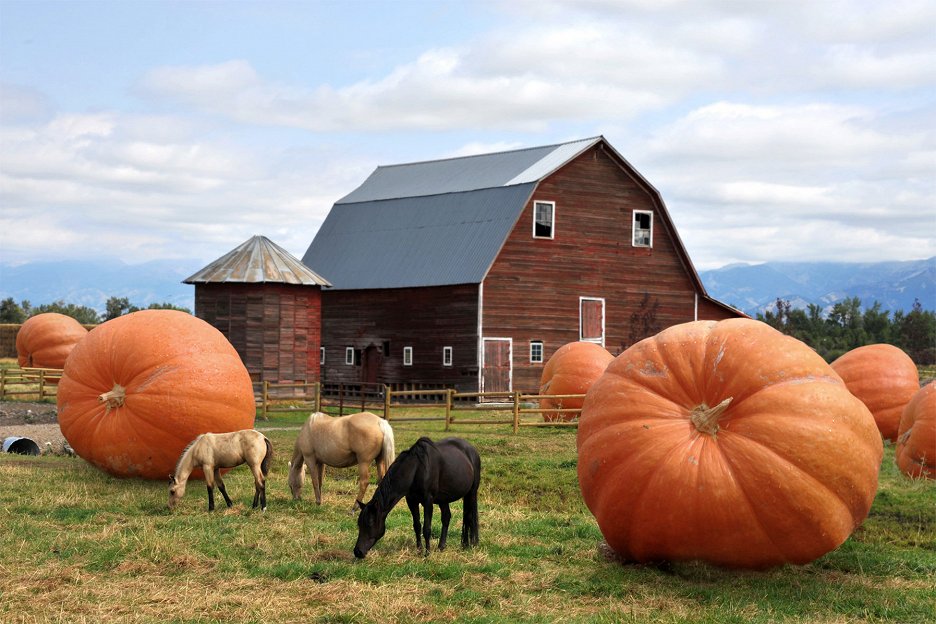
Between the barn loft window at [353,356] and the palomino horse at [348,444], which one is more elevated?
the barn loft window at [353,356]

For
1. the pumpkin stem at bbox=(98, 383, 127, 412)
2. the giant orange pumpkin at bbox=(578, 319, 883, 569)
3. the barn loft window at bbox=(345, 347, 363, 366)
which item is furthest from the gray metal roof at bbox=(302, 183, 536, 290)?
the giant orange pumpkin at bbox=(578, 319, 883, 569)

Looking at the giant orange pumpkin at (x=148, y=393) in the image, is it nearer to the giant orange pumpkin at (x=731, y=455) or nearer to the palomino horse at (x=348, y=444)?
the palomino horse at (x=348, y=444)

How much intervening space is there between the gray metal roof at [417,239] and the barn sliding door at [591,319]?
3.97m

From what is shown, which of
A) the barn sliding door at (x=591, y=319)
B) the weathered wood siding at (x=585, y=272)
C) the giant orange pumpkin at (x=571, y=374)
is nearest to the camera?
the giant orange pumpkin at (x=571, y=374)

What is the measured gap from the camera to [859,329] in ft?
220

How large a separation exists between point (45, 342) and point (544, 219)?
820 inches

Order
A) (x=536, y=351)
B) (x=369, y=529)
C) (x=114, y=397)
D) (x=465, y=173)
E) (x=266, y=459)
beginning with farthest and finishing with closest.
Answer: (x=465, y=173), (x=536, y=351), (x=114, y=397), (x=266, y=459), (x=369, y=529)

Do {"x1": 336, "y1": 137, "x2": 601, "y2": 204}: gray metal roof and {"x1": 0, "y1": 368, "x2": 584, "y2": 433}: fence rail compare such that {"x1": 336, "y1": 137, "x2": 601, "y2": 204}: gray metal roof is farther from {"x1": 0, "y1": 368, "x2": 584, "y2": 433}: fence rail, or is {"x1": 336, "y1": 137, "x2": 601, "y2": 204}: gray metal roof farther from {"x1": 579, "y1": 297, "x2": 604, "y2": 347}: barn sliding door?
{"x1": 0, "y1": 368, "x2": 584, "y2": 433}: fence rail

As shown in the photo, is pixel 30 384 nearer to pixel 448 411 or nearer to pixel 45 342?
pixel 45 342

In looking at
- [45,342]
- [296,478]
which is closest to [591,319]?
[45,342]

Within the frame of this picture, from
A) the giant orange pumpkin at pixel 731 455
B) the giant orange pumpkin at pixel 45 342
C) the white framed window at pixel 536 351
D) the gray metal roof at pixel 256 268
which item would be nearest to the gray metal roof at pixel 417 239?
the white framed window at pixel 536 351

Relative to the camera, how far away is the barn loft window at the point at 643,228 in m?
35.9

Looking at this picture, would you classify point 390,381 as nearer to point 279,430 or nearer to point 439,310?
point 439,310

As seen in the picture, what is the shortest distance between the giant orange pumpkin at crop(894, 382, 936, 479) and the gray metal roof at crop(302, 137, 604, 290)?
1749 cm
